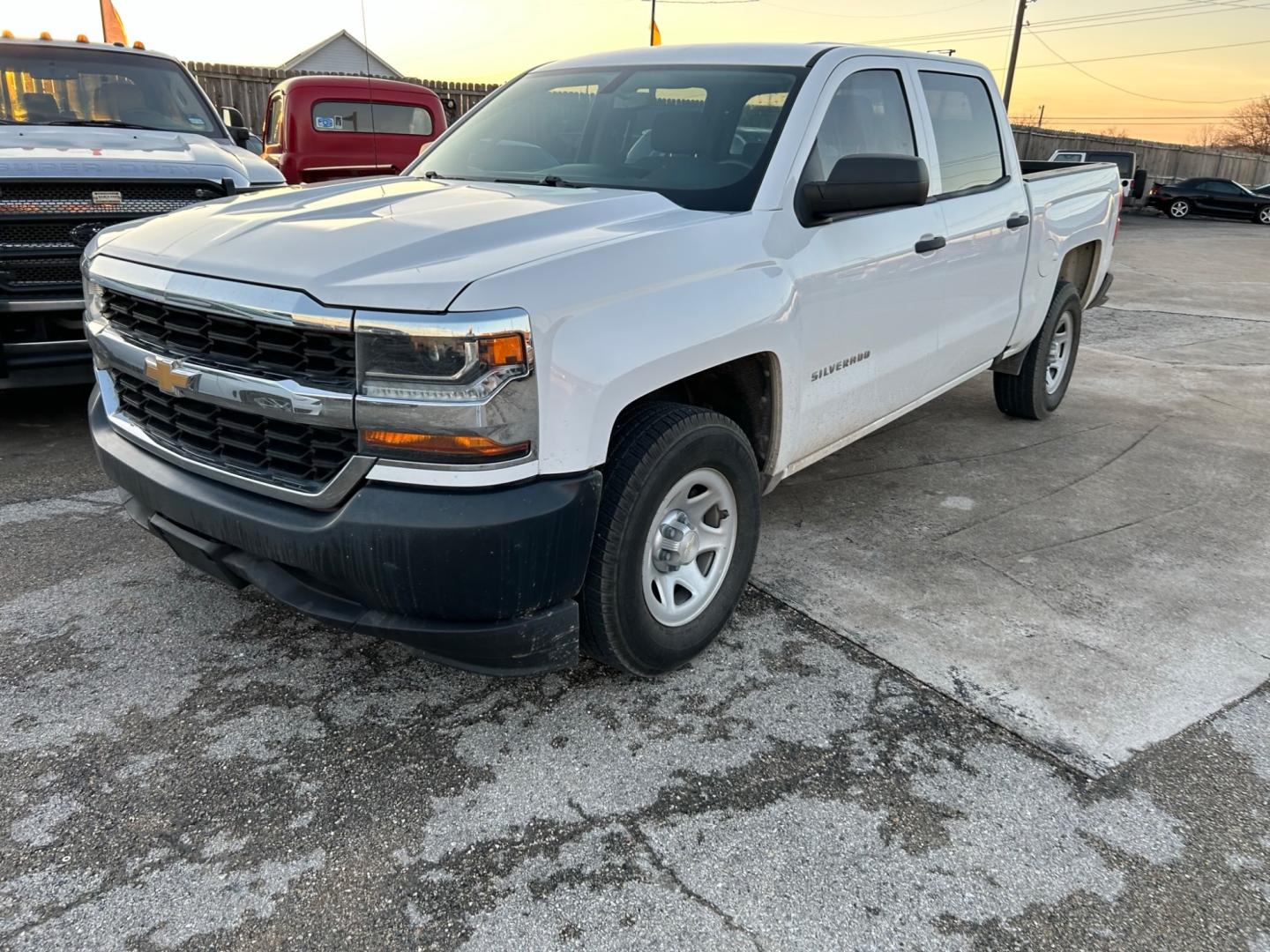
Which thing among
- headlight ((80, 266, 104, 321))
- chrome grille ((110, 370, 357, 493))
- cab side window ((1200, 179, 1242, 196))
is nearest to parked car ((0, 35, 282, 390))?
headlight ((80, 266, 104, 321))

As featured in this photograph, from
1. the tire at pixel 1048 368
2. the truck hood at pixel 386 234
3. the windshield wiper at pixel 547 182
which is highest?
the windshield wiper at pixel 547 182

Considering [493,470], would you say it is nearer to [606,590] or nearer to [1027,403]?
[606,590]

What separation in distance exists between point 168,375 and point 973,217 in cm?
341

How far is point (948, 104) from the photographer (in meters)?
4.37

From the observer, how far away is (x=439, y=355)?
87.4 inches

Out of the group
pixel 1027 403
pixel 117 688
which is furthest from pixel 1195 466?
pixel 117 688

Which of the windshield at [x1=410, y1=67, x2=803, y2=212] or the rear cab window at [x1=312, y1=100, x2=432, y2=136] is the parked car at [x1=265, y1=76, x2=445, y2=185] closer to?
the rear cab window at [x1=312, y1=100, x2=432, y2=136]

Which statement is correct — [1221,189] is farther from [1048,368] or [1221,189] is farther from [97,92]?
[97,92]

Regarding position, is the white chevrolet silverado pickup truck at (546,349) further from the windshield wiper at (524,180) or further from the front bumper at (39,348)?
the front bumper at (39,348)

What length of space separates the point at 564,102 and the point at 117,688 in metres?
2.74

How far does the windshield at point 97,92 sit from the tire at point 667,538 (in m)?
5.12

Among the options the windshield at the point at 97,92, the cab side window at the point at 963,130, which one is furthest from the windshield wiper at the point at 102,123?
the cab side window at the point at 963,130

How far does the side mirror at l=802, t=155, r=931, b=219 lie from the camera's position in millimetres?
3072

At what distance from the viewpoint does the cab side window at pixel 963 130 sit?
13.8 feet
